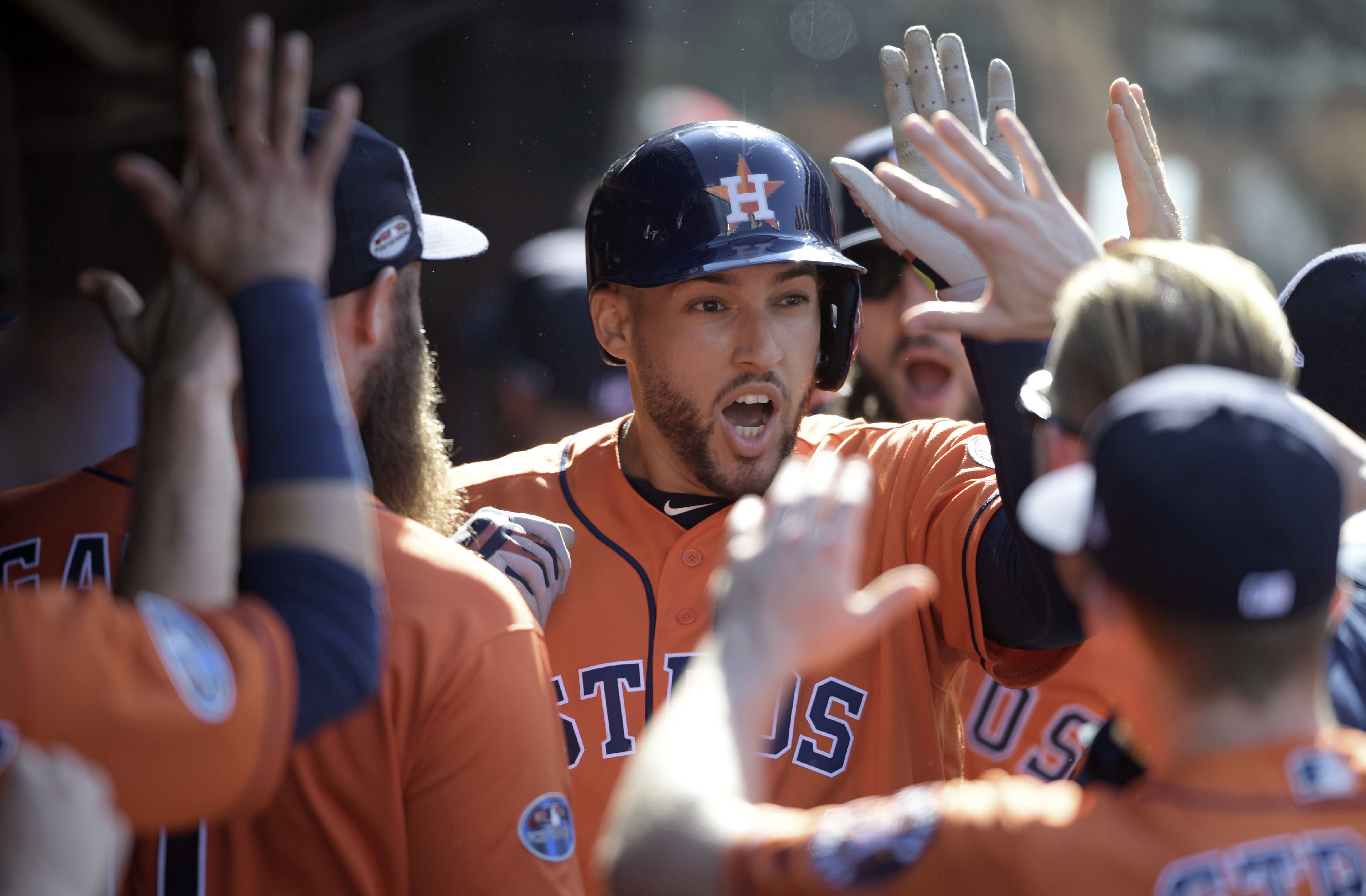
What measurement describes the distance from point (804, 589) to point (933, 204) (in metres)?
0.67

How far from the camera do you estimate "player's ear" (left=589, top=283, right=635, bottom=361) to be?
244 centimetres

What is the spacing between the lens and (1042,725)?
2.72 metres

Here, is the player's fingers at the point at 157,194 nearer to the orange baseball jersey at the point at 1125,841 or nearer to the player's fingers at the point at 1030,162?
the orange baseball jersey at the point at 1125,841

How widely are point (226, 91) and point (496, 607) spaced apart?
3.04 m

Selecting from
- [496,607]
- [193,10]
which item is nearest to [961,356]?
[496,607]

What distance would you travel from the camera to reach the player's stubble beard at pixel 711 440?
7.42ft

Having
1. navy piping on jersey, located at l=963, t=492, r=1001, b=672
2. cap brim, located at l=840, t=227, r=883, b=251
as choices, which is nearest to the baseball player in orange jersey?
navy piping on jersey, located at l=963, t=492, r=1001, b=672

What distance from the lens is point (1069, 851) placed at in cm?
103

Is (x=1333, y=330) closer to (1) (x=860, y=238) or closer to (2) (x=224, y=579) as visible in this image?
(1) (x=860, y=238)

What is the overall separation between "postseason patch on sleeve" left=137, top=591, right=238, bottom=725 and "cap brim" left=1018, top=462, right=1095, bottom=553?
2.34 feet

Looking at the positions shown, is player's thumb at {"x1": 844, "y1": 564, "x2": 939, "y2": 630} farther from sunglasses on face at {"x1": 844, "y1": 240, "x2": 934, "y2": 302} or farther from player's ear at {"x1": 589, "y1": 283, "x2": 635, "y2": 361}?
sunglasses on face at {"x1": 844, "y1": 240, "x2": 934, "y2": 302}

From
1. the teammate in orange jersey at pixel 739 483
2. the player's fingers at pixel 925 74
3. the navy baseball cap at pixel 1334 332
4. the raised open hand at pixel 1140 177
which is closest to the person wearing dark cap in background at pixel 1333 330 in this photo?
the navy baseball cap at pixel 1334 332

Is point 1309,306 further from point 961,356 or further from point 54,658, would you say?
point 54,658

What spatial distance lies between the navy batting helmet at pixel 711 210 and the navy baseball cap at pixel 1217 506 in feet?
3.95
